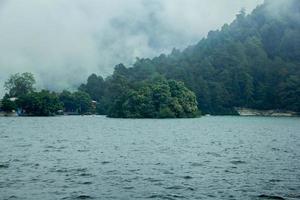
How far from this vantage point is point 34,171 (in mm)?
34562

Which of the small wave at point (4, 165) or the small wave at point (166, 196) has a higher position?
the small wave at point (4, 165)

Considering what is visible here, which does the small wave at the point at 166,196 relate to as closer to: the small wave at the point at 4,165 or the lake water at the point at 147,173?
the lake water at the point at 147,173

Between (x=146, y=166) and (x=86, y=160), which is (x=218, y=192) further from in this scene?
(x=86, y=160)

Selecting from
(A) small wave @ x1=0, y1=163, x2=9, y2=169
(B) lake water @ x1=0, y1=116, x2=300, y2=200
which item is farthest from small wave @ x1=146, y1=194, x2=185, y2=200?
(A) small wave @ x1=0, y1=163, x2=9, y2=169

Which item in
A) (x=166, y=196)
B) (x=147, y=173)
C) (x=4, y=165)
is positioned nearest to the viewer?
(x=166, y=196)

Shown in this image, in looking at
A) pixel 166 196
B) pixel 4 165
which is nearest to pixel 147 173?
pixel 166 196

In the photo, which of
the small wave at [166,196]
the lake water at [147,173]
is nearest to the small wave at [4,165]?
the lake water at [147,173]

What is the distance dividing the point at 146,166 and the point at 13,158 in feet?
43.7

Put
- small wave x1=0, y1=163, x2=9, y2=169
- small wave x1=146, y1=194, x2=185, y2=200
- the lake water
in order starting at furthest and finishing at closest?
small wave x1=0, y1=163, x2=9, y2=169 → the lake water → small wave x1=146, y1=194, x2=185, y2=200

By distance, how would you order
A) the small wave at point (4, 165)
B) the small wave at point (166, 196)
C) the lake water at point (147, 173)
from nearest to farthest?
the small wave at point (166, 196), the lake water at point (147, 173), the small wave at point (4, 165)

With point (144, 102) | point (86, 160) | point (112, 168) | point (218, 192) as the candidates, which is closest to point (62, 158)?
point (86, 160)

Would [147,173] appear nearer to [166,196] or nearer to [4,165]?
[166,196]

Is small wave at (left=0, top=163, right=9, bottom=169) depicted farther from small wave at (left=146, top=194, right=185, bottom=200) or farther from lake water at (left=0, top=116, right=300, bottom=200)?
small wave at (left=146, top=194, right=185, bottom=200)

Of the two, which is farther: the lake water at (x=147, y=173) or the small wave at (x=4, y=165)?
the small wave at (x=4, y=165)
